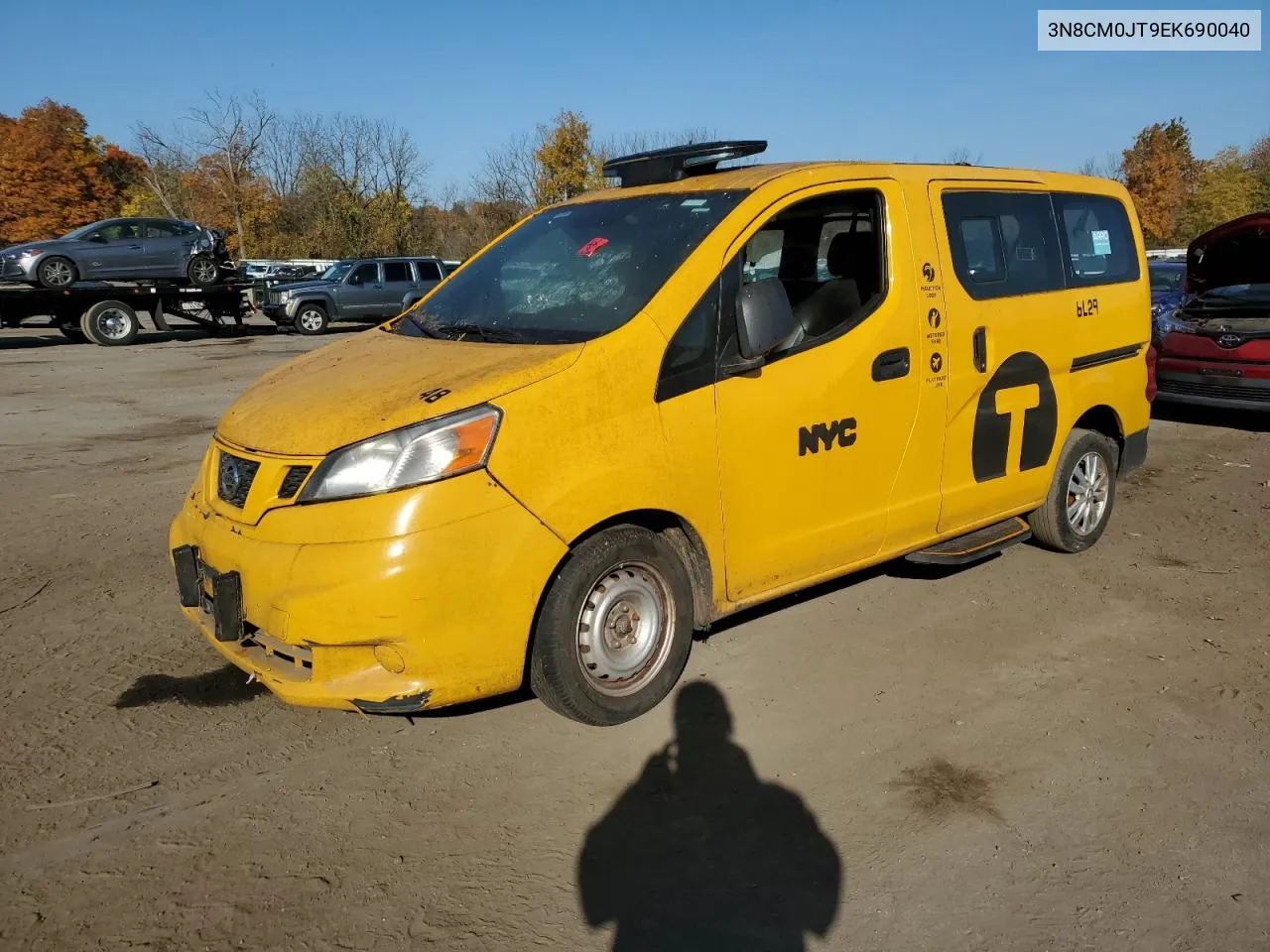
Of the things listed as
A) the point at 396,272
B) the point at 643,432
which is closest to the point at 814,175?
the point at 643,432

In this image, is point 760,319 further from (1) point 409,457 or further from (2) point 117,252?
(2) point 117,252

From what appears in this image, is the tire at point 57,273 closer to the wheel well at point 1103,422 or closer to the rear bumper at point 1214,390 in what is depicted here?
the rear bumper at point 1214,390

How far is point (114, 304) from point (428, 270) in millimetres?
6931

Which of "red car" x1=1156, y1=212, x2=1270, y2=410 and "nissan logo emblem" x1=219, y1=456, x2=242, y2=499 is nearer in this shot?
"nissan logo emblem" x1=219, y1=456, x2=242, y2=499

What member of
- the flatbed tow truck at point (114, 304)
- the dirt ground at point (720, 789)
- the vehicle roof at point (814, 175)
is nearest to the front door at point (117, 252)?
the flatbed tow truck at point (114, 304)

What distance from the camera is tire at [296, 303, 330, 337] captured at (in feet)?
73.8

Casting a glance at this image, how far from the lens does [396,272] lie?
22984 millimetres

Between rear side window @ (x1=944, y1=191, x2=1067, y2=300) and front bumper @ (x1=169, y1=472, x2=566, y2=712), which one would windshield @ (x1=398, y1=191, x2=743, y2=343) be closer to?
front bumper @ (x1=169, y1=472, x2=566, y2=712)

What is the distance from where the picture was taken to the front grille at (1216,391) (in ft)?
29.3

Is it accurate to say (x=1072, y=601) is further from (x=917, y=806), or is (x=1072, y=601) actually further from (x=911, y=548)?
(x=917, y=806)

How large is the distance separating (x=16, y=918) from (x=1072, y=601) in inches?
180

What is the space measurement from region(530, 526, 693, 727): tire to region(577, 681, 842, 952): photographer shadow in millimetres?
284

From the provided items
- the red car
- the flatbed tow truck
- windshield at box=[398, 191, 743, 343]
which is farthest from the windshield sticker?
the flatbed tow truck

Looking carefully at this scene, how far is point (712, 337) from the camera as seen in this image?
140 inches
